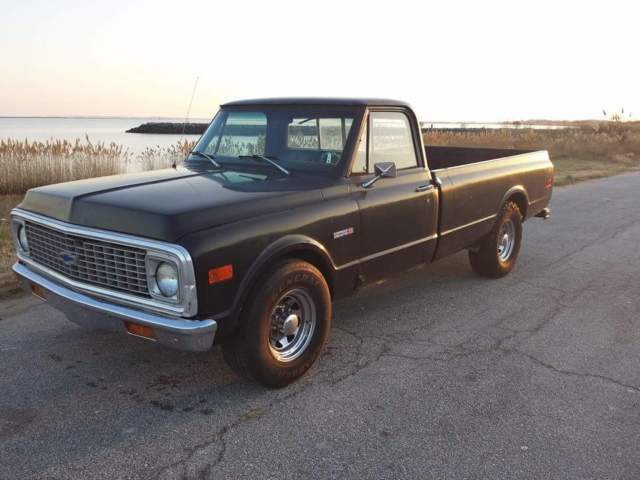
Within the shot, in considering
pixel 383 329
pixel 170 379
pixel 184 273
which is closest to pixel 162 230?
pixel 184 273

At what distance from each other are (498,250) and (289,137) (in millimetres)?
2780

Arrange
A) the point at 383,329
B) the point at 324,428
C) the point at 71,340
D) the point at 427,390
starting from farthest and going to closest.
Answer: the point at 383,329 < the point at 71,340 < the point at 427,390 < the point at 324,428

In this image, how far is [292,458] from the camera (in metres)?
2.98

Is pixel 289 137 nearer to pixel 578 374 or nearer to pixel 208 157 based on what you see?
pixel 208 157

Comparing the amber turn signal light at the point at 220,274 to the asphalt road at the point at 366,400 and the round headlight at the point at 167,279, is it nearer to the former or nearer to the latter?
the round headlight at the point at 167,279

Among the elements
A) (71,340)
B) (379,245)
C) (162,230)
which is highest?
(162,230)

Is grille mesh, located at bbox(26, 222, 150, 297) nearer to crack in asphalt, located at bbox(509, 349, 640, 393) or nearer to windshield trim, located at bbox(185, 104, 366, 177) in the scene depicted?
windshield trim, located at bbox(185, 104, 366, 177)

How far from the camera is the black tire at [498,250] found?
6.03 meters

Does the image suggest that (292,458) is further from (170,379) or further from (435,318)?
(435,318)

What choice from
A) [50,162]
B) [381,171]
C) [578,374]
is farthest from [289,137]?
[50,162]

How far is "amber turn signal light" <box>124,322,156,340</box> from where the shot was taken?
323 centimetres

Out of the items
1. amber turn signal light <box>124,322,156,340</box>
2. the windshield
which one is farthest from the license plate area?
the windshield

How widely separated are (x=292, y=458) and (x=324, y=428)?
0.33m

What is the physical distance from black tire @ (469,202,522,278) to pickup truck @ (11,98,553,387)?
68 centimetres
